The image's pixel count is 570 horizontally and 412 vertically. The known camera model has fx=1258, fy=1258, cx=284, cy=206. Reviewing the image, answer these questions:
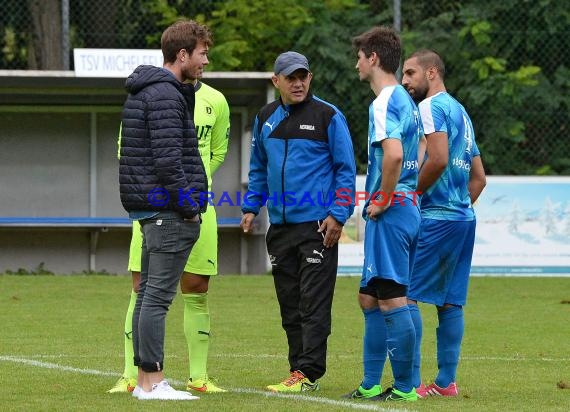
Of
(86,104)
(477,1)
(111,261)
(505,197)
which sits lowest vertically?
(111,261)

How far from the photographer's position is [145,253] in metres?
7.42

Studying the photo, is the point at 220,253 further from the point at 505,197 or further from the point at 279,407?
the point at 279,407

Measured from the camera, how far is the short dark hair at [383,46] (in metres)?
7.52

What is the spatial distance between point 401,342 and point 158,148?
1.81 metres

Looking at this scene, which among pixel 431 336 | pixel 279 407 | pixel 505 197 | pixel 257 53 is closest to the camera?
pixel 279 407

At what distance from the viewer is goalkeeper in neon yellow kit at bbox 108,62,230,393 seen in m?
7.95

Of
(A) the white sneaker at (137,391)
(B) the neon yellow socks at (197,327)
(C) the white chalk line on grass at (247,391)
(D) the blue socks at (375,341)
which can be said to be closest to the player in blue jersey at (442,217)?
(D) the blue socks at (375,341)

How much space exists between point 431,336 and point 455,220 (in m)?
3.80

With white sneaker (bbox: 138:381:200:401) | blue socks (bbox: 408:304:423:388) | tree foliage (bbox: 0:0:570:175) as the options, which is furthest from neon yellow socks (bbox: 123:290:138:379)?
tree foliage (bbox: 0:0:570:175)

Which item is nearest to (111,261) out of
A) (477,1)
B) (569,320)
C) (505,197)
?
(505,197)

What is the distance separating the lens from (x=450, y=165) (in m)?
8.06

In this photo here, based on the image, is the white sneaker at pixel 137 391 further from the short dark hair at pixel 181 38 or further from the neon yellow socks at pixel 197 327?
the short dark hair at pixel 181 38

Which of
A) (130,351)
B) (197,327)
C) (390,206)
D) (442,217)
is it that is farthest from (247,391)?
(442,217)

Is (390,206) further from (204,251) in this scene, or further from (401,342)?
(204,251)
